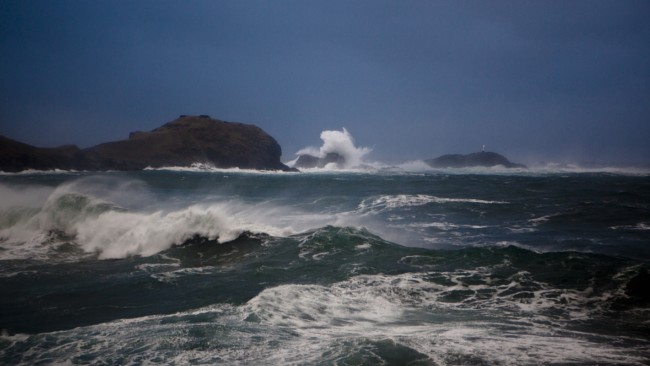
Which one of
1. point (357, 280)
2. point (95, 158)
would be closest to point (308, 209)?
point (357, 280)

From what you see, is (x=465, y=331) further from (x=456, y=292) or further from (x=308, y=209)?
(x=308, y=209)

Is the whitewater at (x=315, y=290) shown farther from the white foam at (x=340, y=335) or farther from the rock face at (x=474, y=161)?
the rock face at (x=474, y=161)

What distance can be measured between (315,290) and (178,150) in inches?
4434

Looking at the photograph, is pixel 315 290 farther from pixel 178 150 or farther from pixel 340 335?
pixel 178 150

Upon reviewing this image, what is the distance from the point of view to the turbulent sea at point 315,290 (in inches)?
223

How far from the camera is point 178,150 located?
112938 mm

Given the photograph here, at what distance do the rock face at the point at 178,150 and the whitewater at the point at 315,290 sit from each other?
7162 cm

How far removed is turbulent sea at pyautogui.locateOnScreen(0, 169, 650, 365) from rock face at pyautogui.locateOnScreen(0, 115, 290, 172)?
71836 mm

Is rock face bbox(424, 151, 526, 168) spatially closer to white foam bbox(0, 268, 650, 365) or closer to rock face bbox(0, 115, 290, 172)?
rock face bbox(0, 115, 290, 172)

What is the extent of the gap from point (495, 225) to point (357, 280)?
1055cm

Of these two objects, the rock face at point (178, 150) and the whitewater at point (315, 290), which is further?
the rock face at point (178, 150)

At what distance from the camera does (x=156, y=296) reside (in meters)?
8.62

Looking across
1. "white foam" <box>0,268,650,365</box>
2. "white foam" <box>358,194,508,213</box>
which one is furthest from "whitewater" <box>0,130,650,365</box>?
"white foam" <box>358,194,508,213</box>

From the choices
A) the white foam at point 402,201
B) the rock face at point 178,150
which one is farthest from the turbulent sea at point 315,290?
the rock face at point 178,150
